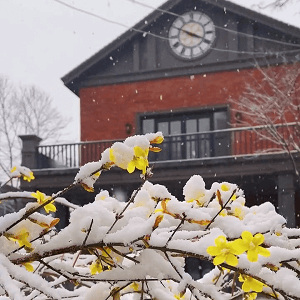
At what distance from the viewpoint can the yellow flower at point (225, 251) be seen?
37.4 inches

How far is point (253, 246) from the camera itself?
3.15ft

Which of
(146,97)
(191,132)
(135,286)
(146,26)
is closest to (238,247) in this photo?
(135,286)

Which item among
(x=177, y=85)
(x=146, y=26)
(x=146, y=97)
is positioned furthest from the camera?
(x=146, y=26)

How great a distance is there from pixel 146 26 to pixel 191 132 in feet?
10.8

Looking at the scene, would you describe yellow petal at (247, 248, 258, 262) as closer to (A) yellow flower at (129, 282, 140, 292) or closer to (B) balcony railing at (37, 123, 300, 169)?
(A) yellow flower at (129, 282, 140, 292)

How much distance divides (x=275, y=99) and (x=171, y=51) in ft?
12.7

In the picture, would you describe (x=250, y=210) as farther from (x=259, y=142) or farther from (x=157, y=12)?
(x=157, y=12)

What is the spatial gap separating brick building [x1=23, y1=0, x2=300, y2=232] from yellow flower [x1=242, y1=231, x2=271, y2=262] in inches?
381

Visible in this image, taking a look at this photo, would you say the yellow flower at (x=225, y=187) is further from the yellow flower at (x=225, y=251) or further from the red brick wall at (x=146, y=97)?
the red brick wall at (x=146, y=97)

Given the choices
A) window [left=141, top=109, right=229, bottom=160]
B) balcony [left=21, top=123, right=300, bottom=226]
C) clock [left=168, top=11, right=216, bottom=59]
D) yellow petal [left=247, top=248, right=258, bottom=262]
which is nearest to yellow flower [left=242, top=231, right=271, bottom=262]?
yellow petal [left=247, top=248, right=258, bottom=262]

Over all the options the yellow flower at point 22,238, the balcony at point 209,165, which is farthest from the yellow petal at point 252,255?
the balcony at point 209,165

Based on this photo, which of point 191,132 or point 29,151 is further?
point 191,132

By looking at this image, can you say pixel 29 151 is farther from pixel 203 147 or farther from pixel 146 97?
pixel 203 147

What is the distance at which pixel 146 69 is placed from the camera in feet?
41.5
